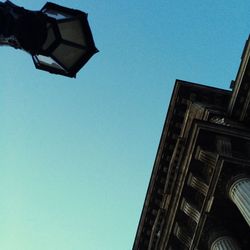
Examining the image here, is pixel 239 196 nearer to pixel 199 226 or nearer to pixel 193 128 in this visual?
pixel 199 226

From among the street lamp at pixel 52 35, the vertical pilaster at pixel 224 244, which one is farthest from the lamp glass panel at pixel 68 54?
the vertical pilaster at pixel 224 244

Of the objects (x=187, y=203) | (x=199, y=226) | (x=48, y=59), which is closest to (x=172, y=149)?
(x=187, y=203)

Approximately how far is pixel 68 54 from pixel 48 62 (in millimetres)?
488

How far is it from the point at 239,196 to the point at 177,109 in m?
15.3

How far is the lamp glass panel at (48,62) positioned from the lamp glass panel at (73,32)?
0.54 m

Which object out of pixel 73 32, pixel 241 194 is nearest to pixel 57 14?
pixel 73 32

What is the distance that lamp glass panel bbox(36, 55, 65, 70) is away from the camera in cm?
695

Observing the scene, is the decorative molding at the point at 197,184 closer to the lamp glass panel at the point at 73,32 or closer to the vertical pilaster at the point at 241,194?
the vertical pilaster at the point at 241,194

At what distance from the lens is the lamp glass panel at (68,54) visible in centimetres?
675

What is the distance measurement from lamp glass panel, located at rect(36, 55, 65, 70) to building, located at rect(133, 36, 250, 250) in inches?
610

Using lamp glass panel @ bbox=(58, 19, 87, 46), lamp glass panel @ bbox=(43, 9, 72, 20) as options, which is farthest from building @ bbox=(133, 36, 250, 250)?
lamp glass panel @ bbox=(43, 9, 72, 20)

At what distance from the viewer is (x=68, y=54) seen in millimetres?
6891

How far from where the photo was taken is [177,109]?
34781 millimetres

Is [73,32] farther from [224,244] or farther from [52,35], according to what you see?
[224,244]
